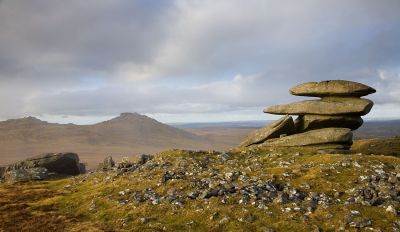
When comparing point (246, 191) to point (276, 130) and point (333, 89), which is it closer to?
point (276, 130)

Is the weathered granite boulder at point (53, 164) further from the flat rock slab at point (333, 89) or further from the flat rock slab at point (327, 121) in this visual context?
the flat rock slab at point (333, 89)

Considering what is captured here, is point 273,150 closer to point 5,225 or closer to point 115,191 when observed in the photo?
point 115,191

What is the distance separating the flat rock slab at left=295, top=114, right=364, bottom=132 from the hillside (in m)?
9.51

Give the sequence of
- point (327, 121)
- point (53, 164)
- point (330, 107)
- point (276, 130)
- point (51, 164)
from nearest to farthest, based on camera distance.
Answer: point (330, 107) → point (327, 121) → point (276, 130) → point (51, 164) → point (53, 164)

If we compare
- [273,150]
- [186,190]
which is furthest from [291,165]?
[186,190]

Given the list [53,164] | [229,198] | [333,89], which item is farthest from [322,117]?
[53,164]

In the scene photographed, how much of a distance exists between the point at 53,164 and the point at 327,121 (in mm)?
55824

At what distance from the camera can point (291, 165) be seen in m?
44.6

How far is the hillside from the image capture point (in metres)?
29.9

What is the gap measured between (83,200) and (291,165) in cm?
2272

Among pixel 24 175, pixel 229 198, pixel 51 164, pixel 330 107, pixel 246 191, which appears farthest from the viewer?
pixel 51 164

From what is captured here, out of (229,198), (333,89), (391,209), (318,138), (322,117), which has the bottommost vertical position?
(391,209)

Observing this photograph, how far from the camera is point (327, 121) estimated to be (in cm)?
5853

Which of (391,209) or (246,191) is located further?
(246,191)
